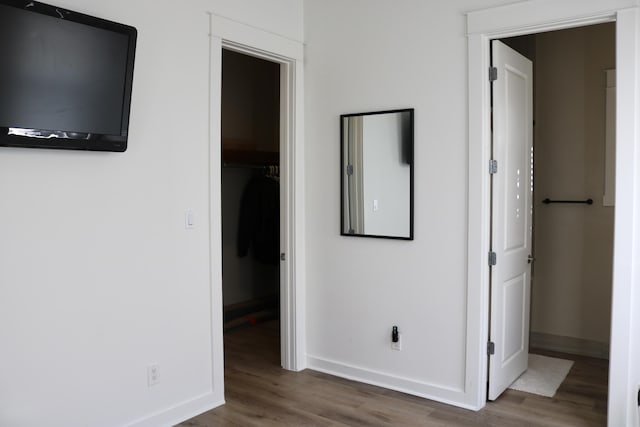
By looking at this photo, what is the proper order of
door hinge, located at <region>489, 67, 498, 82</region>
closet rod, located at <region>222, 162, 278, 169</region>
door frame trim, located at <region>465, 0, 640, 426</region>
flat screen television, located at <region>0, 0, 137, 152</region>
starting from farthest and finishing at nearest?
closet rod, located at <region>222, 162, 278, 169</region> < door hinge, located at <region>489, 67, 498, 82</region> < door frame trim, located at <region>465, 0, 640, 426</region> < flat screen television, located at <region>0, 0, 137, 152</region>

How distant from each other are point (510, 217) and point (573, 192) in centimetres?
118

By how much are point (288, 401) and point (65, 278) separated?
1559 mm

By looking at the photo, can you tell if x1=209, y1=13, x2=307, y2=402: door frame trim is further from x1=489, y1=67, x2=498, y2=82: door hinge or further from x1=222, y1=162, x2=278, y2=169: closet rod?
x1=222, y1=162, x2=278, y2=169: closet rod

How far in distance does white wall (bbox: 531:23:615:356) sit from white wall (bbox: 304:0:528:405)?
153 cm

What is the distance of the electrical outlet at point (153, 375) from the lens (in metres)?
3.02

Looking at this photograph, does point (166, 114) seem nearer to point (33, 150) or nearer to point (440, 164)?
point (33, 150)

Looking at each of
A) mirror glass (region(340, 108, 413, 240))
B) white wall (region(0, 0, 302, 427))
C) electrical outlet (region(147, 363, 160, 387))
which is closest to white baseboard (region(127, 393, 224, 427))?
white wall (region(0, 0, 302, 427))

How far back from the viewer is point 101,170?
9.05 ft

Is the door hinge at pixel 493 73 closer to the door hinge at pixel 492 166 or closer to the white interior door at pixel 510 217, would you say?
the white interior door at pixel 510 217

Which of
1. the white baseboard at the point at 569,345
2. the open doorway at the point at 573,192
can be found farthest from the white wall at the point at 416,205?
the white baseboard at the point at 569,345

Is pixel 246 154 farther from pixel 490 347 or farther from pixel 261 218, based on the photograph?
pixel 490 347

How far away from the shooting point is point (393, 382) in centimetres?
366

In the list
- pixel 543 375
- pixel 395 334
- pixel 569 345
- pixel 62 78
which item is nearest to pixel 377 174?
pixel 395 334

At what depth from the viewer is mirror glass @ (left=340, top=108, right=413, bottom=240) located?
11.6ft
